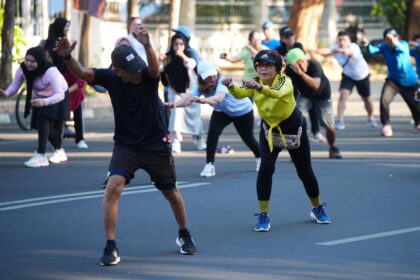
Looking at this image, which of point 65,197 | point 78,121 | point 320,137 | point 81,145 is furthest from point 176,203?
point 320,137

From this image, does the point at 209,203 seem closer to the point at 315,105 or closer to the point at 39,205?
the point at 39,205

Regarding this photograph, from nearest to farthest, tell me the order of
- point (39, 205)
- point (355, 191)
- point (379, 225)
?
1. point (379, 225)
2. point (39, 205)
3. point (355, 191)

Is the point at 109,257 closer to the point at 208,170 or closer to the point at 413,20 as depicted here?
the point at 208,170

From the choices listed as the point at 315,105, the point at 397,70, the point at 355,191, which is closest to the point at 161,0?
the point at 397,70

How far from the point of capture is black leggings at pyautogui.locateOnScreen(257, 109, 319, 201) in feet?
32.3

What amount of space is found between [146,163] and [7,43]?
15129 millimetres

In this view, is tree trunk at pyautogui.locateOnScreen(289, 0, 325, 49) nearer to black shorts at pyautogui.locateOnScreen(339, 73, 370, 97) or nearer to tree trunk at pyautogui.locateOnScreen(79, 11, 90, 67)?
tree trunk at pyautogui.locateOnScreen(79, 11, 90, 67)

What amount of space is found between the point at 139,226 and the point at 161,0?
34261mm

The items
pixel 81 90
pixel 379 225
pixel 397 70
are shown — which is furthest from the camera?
pixel 397 70

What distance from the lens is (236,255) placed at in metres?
8.70

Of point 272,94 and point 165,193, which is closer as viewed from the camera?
point 165,193

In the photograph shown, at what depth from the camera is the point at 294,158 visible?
10062mm

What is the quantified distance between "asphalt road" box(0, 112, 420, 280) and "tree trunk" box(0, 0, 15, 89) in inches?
285

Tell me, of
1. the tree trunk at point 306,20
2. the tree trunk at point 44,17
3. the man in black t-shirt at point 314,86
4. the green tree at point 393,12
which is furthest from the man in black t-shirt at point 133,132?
the green tree at point 393,12
